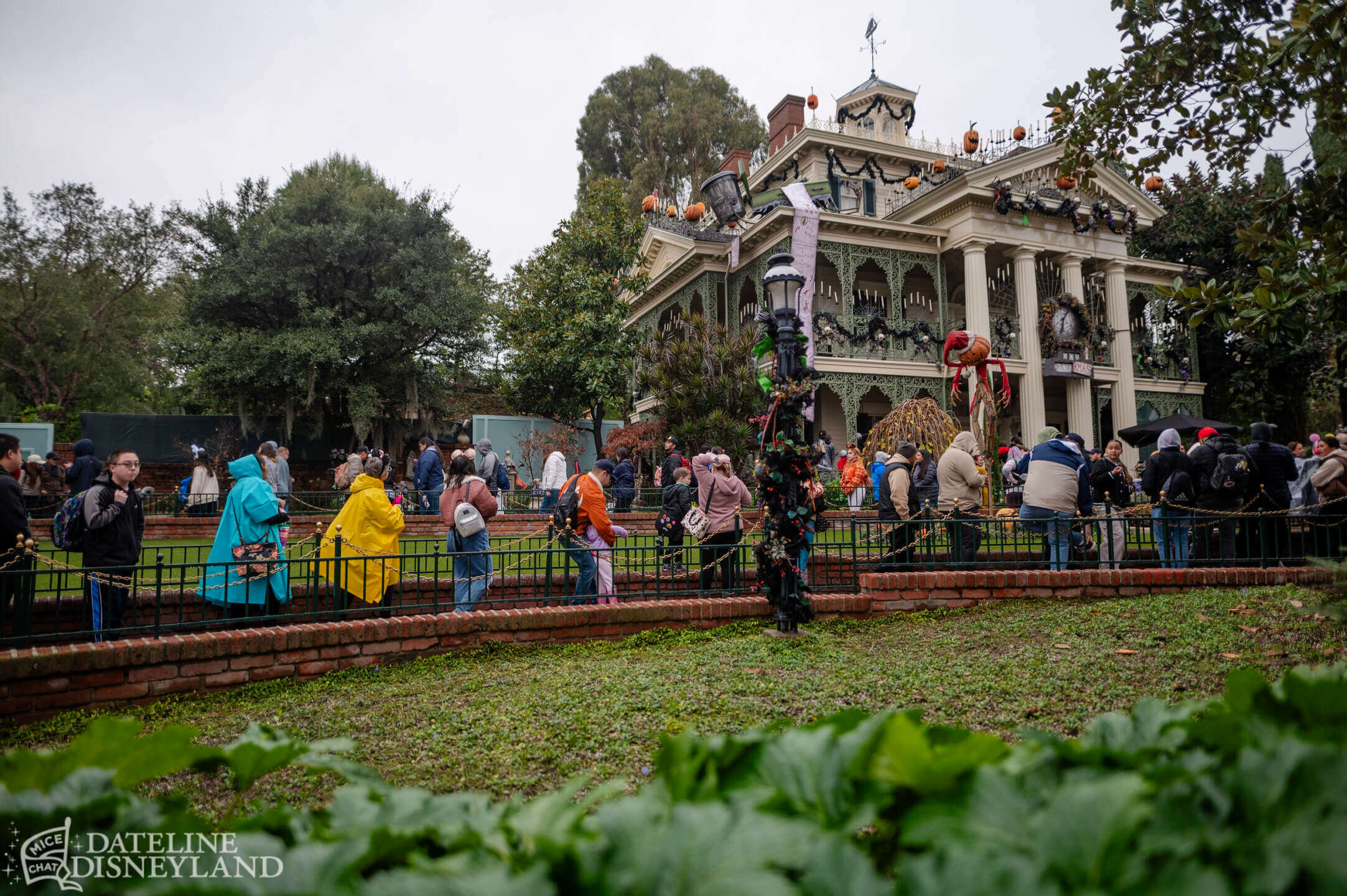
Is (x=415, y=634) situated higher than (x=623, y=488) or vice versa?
(x=623, y=488)

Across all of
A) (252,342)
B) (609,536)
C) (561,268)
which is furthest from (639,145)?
(609,536)

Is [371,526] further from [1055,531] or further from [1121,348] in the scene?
[1121,348]

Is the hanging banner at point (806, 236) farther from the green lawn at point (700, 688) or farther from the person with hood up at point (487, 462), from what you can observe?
the green lawn at point (700, 688)

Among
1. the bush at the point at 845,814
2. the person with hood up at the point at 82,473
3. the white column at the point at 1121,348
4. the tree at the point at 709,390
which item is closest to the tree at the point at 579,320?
the tree at the point at 709,390

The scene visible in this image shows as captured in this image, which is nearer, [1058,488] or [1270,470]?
[1058,488]

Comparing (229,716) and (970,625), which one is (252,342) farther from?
(970,625)

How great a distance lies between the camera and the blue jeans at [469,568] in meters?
6.79

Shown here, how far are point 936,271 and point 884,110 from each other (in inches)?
316

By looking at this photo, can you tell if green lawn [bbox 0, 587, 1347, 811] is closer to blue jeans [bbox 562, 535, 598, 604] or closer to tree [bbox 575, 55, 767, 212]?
blue jeans [bbox 562, 535, 598, 604]

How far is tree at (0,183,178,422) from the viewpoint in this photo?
93.6 feet

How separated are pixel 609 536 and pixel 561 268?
66.8 feet

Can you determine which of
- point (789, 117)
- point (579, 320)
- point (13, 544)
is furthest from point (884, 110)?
point (13, 544)

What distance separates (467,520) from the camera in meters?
7.57

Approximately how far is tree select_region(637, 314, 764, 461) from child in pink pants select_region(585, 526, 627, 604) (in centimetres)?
964
